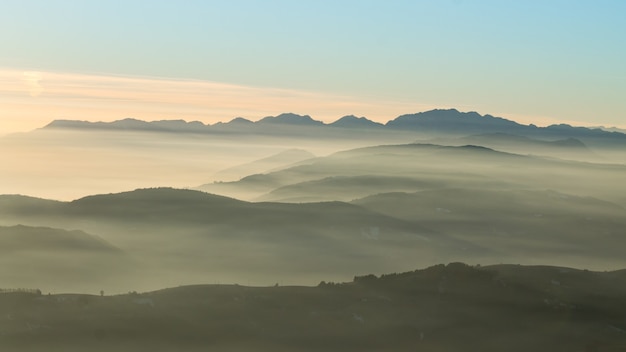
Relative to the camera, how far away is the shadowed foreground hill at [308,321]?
13175 centimetres

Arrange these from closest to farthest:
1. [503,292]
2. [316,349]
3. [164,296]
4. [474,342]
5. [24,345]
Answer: [24,345] < [316,349] < [474,342] < [164,296] < [503,292]

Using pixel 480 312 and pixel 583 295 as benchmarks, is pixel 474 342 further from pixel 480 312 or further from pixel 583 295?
pixel 583 295

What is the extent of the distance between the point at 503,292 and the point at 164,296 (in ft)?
271

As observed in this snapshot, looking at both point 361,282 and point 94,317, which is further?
point 361,282

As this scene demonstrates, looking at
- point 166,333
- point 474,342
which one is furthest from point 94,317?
point 474,342

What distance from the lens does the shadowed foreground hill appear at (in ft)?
432

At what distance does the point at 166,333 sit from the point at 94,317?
46.2 ft

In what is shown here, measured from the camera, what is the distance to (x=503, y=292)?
195m

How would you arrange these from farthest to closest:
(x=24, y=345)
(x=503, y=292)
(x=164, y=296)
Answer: (x=503, y=292), (x=164, y=296), (x=24, y=345)

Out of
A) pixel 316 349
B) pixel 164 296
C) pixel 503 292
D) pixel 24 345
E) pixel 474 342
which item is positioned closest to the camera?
pixel 24 345

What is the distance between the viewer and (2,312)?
458 ft

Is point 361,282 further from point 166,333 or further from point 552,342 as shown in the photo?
point 166,333

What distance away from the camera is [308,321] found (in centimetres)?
15300

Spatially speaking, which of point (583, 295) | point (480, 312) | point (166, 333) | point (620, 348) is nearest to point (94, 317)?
point (166, 333)
